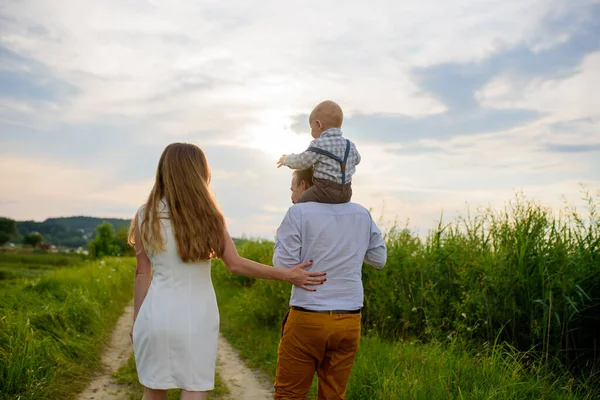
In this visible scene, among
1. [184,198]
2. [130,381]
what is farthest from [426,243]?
[184,198]

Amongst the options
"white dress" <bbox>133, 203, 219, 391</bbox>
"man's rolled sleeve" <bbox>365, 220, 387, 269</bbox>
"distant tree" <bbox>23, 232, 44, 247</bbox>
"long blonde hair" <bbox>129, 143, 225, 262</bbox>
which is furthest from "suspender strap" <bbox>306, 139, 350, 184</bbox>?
"distant tree" <bbox>23, 232, 44, 247</bbox>

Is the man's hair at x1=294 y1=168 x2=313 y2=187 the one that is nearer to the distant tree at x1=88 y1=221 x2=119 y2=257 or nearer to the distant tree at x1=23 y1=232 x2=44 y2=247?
the distant tree at x1=88 y1=221 x2=119 y2=257

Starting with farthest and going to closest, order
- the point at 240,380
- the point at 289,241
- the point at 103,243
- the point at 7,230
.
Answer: the point at 7,230 < the point at 103,243 < the point at 240,380 < the point at 289,241

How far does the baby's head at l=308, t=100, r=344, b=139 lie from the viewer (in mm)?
3488

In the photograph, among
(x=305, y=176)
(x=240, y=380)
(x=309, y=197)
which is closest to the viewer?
(x=309, y=197)

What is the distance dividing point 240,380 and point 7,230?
4911 centimetres

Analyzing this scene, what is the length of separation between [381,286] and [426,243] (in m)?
1.21

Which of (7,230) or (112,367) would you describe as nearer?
(112,367)

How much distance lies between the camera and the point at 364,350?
6.46 metres

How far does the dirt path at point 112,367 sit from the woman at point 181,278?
3.36 metres

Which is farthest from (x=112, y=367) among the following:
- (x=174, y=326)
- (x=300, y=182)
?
(x=300, y=182)

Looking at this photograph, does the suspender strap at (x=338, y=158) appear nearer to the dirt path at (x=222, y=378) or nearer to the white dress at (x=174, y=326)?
the white dress at (x=174, y=326)

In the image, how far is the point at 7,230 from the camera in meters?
48.6

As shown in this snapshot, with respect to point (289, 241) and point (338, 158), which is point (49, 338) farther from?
point (338, 158)
